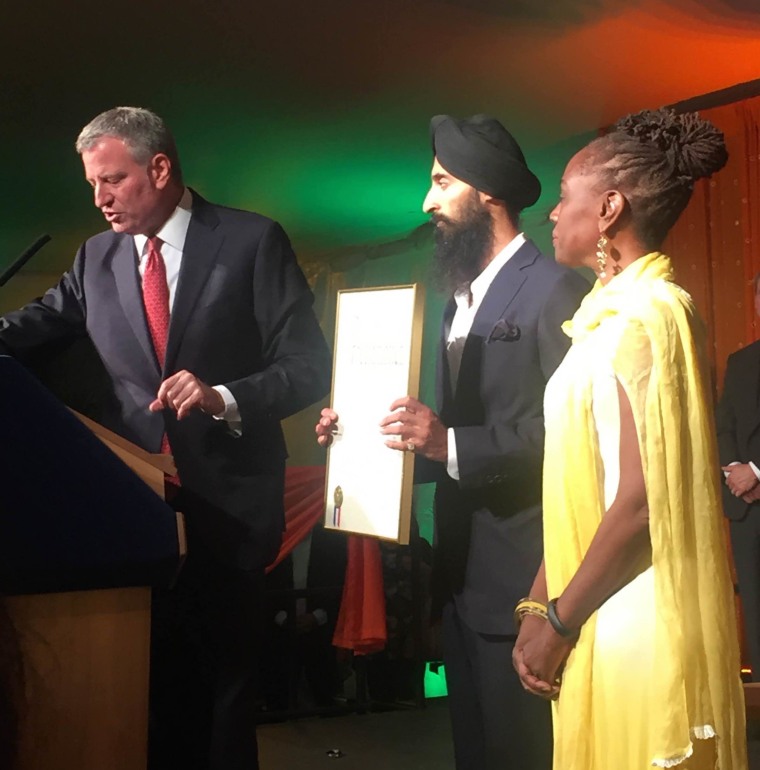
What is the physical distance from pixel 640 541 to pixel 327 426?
702mm

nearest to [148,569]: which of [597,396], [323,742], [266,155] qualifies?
[597,396]

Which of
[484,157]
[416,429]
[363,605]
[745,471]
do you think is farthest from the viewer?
[363,605]

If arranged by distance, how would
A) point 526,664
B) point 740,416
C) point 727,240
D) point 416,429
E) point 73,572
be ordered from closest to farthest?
1. point 73,572
2. point 526,664
3. point 416,429
4. point 740,416
5. point 727,240

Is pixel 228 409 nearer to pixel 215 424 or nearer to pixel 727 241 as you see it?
pixel 215 424

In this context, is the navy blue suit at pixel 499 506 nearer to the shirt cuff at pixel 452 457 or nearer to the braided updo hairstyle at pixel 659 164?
the shirt cuff at pixel 452 457

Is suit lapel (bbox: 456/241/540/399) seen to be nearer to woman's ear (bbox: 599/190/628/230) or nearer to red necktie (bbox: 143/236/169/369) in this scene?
woman's ear (bbox: 599/190/628/230)

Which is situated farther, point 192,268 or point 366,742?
point 366,742

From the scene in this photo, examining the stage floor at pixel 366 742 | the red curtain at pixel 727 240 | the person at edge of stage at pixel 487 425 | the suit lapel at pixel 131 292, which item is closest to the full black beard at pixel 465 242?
the person at edge of stage at pixel 487 425

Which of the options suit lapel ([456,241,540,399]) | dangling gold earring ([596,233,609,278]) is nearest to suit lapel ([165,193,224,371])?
suit lapel ([456,241,540,399])

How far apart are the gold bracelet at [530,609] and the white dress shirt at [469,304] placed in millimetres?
470

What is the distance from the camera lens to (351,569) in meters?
3.97

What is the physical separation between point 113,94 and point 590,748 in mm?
3243

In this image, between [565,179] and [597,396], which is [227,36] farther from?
[597,396]

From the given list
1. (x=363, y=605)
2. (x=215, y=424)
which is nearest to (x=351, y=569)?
(x=363, y=605)
